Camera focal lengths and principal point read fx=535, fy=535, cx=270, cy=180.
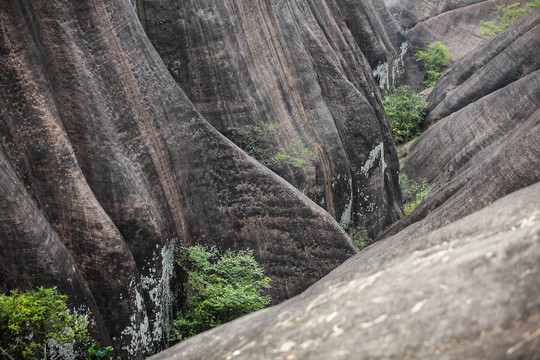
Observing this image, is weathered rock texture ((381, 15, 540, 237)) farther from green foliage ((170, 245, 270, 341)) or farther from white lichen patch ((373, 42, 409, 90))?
green foliage ((170, 245, 270, 341))

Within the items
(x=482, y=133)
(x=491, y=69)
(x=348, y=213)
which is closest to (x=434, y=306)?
(x=348, y=213)

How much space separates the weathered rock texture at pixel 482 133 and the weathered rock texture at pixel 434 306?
10.1ft

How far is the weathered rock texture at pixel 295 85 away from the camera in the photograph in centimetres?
1159

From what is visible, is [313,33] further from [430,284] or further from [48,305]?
[430,284]

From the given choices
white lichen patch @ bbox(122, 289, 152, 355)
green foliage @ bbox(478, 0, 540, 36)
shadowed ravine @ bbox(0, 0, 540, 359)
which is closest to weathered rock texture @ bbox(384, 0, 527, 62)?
green foliage @ bbox(478, 0, 540, 36)

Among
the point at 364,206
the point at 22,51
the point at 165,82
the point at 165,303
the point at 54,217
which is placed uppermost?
the point at 22,51

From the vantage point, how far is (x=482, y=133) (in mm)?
16297

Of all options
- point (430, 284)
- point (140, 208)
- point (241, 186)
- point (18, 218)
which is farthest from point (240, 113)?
point (430, 284)

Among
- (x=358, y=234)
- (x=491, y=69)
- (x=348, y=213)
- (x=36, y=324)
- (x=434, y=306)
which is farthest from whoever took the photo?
(x=491, y=69)

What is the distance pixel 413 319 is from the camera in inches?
139

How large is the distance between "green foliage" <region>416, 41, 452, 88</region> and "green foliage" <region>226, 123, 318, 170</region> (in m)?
20.1

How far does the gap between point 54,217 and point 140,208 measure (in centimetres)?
128

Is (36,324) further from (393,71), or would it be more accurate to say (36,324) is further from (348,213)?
(393,71)

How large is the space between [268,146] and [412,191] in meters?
8.01
